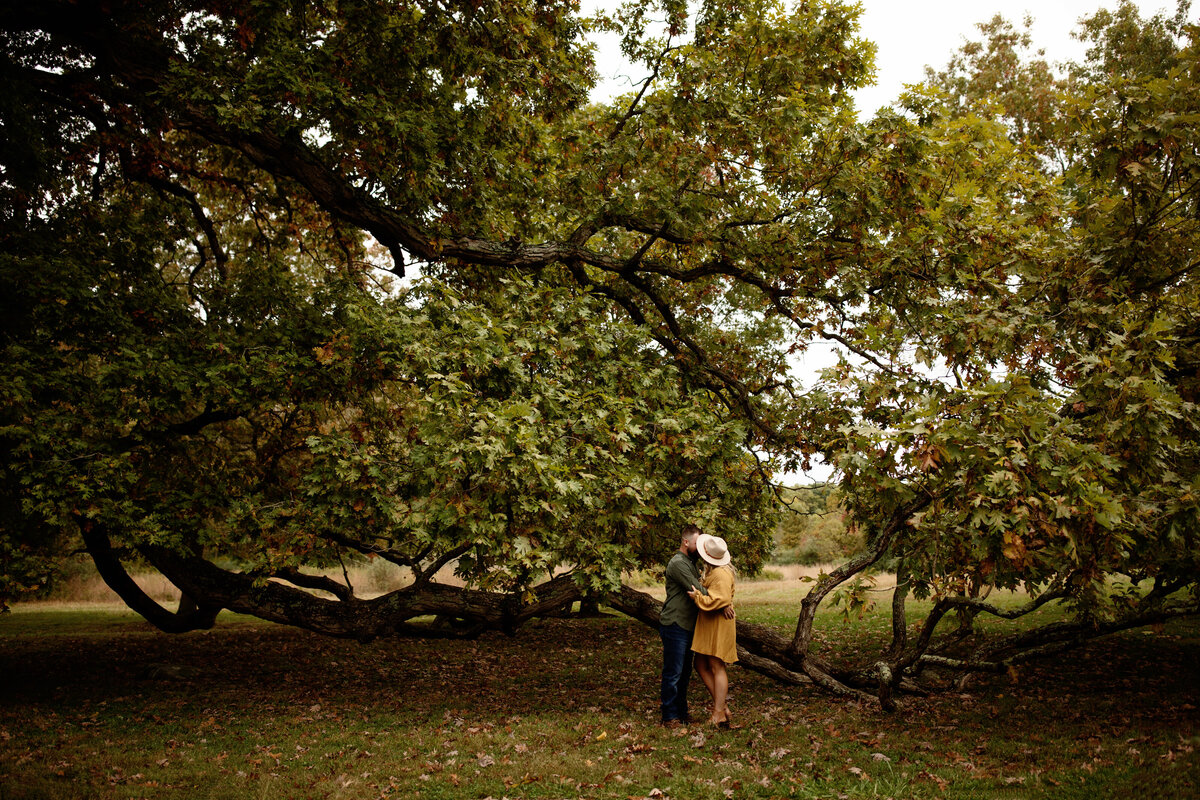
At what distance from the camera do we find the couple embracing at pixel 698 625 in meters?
7.68

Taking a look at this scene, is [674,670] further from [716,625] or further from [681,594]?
[681,594]

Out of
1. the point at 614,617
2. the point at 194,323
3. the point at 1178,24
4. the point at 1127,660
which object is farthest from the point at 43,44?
the point at 1178,24

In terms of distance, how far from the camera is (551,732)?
7.72 metres

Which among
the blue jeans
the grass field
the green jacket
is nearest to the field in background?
the grass field

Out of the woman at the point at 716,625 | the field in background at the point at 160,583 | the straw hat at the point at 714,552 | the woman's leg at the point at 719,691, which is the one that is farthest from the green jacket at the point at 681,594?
the field in background at the point at 160,583

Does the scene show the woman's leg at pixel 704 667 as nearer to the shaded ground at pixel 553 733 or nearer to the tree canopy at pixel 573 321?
the shaded ground at pixel 553 733

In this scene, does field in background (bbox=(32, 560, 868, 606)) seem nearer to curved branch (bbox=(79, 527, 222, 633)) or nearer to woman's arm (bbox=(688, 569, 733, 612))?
curved branch (bbox=(79, 527, 222, 633))

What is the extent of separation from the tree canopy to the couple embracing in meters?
0.81

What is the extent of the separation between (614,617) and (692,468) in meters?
11.7

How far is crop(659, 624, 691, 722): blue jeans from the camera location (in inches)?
308

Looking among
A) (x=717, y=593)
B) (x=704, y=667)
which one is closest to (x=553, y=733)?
(x=704, y=667)

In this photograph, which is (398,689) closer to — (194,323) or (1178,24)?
(194,323)

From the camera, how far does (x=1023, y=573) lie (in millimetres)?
6691

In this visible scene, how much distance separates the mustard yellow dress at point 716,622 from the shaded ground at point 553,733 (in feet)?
2.81
